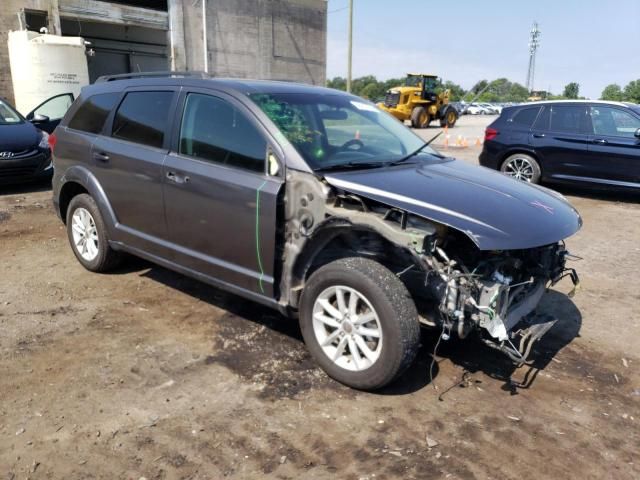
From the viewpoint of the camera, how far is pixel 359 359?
3.37 meters

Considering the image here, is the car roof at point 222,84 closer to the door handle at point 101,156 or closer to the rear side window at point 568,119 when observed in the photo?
the door handle at point 101,156

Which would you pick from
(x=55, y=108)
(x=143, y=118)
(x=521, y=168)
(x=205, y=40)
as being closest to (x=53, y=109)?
(x=55, y=108)

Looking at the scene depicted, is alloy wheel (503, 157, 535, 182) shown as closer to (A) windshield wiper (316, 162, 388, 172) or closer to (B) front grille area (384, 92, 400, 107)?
(A) windshield wiper (316, 162, 388, 172)

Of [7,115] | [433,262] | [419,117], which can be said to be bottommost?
[419,117]

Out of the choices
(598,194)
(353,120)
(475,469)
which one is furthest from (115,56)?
(475,469)

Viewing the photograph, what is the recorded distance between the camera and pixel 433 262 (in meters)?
3.14

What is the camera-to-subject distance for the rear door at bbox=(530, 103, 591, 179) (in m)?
9.20

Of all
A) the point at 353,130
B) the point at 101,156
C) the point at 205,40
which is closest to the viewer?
the point at 353,130

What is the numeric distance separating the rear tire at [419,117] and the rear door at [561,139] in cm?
1721

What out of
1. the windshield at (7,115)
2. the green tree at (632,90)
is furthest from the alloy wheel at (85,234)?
the green tree at (632,90)

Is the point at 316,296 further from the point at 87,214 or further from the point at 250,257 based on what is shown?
the point at 87,214

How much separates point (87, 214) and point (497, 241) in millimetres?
3761

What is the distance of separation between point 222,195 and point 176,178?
52 centimetres

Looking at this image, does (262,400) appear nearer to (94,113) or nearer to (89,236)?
(89,236)
